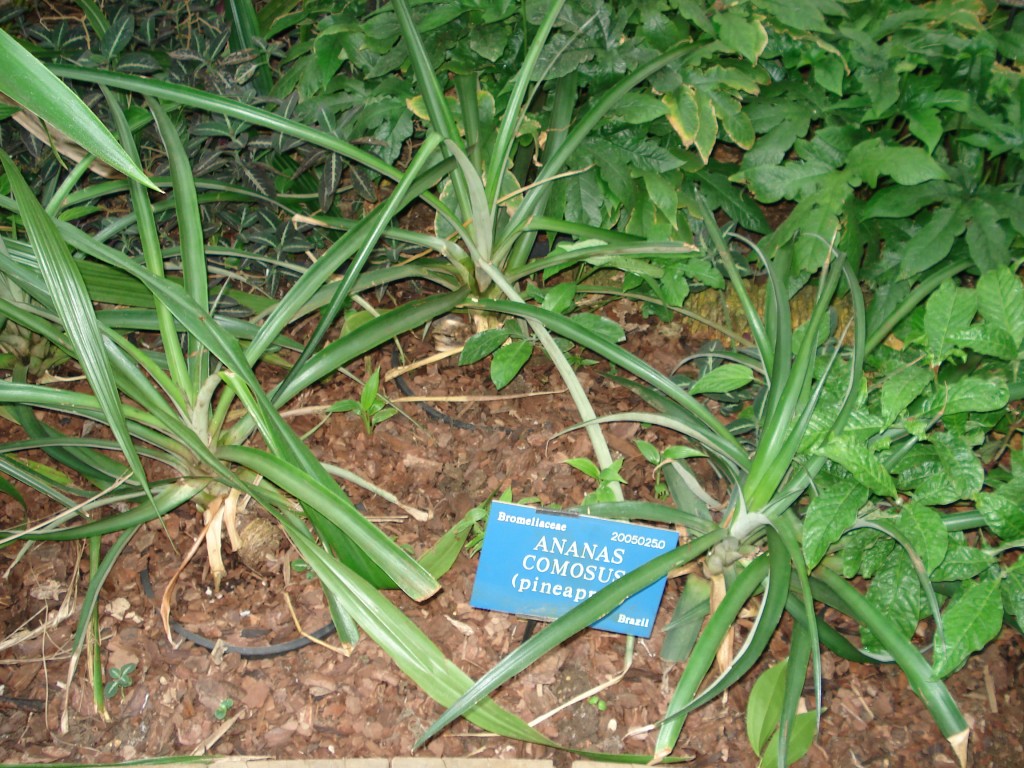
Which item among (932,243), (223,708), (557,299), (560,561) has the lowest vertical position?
(223,708)

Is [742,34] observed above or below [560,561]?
above

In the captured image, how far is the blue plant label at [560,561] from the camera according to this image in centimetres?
121

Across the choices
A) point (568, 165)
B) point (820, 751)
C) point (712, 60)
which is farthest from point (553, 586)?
point (712, 60)

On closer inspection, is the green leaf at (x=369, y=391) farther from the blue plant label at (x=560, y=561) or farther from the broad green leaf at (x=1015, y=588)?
the broad green leaf at (x=1015, y=588)

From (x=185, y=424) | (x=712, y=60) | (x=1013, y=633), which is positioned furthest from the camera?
(x=712, y=60)

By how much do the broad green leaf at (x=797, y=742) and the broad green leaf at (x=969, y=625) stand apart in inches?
9.4

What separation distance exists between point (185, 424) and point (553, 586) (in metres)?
0.64

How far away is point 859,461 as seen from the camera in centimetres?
110

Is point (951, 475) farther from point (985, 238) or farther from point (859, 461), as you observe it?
point (985, 238)

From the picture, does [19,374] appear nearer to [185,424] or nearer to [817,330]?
[185,424]

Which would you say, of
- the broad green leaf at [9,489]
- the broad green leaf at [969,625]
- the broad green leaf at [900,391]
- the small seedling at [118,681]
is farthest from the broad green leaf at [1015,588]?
the broad green leaf at [9,489]

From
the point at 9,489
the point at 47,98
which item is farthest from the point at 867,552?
the point at 9,489

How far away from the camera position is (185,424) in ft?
4.35

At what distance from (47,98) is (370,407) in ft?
3.03
